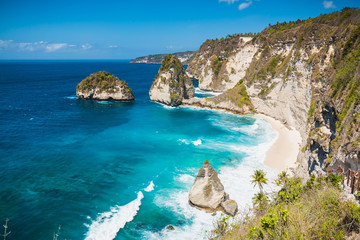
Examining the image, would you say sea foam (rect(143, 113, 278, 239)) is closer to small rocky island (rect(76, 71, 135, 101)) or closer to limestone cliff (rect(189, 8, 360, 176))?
limestone cliff (rect(189, 8, 360, 176))

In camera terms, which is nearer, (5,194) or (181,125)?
(5,194)

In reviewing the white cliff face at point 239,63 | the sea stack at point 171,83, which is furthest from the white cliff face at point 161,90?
the white cliff face at point 239,63

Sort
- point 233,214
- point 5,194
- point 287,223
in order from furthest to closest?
1. point 5,194
2. point 233,214
3. point 287,223

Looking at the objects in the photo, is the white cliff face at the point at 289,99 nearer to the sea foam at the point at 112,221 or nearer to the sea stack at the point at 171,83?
the sea stack at the point at 171,83

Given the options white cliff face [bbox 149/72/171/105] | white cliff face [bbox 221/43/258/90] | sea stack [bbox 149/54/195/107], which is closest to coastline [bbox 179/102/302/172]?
sea stack [bbox 149/54/195/107]

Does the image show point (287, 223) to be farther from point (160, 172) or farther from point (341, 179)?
point (160, 172)

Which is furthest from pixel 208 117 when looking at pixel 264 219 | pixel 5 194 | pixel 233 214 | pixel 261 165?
pixel 264 219

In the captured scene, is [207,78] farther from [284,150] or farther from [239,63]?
[284,150]
